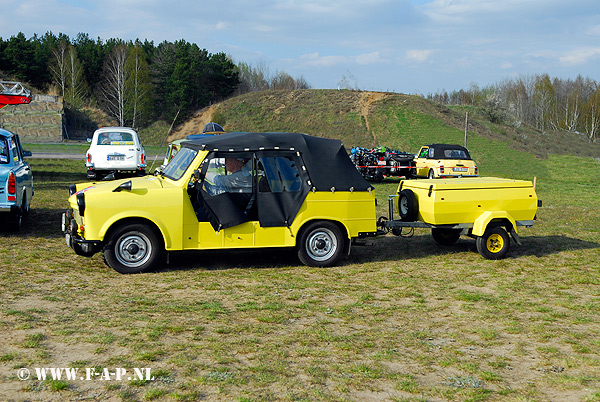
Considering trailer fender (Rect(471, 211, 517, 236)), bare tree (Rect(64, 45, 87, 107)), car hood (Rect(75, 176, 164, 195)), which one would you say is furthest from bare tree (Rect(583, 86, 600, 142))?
car hood (Rect(75, 176, 164, 195))

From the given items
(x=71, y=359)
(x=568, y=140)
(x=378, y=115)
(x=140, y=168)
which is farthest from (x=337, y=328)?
(x=568, y=140)

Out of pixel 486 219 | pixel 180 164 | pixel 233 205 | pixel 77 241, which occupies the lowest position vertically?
pixel 77 241

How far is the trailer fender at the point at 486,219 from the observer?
31.9ft

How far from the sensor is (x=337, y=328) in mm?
6277

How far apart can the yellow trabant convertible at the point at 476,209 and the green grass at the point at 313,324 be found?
Answer: 0.51m

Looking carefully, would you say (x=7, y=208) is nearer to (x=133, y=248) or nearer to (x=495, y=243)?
(x=133, y=248)

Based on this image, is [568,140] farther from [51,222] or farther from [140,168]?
[51,222]

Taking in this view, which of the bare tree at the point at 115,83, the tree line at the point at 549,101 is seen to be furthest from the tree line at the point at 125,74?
the tree line at the point at 549,101

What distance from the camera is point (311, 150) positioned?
9.35 metres

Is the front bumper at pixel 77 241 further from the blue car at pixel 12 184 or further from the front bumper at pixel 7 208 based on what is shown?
the blue car at pixel 12 184

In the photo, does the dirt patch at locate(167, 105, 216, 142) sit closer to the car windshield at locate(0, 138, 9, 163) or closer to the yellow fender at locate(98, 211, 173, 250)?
the car windshield at locate(0, 138, 9, 163)

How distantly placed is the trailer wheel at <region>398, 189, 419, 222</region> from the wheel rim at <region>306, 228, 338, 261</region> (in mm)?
1633

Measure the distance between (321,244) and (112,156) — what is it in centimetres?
1311

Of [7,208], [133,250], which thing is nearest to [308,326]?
[133,250]
